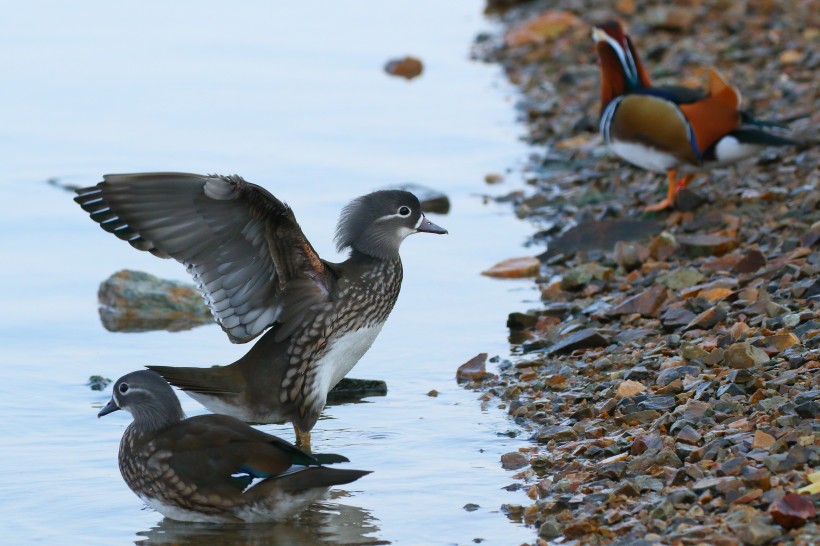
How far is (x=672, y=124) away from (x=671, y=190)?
0.43 metres

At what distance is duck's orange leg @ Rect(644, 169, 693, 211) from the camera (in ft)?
29.0

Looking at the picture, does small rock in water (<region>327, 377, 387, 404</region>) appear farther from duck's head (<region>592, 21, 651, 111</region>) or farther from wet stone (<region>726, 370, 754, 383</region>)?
duck's head (<region>592, 21, 651, 111</region>)

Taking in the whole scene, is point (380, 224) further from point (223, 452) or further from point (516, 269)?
point (516, 269)

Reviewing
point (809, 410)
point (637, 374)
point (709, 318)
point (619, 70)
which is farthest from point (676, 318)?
point (619, 70)

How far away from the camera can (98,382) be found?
6.62 meters

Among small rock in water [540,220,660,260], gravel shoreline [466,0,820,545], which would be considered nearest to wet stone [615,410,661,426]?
gravel shoreline [466,0,820,545]

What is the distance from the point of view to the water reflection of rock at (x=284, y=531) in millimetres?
5023

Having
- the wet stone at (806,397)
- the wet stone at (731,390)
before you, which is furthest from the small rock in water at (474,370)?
the wet stone at (806,397)

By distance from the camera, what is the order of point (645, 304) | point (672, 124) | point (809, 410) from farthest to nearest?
point (672, 124), point (645, 304), point (809, 410)

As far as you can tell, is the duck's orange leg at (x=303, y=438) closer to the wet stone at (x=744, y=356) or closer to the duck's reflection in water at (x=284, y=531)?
the duck's reflection in water at (x=284, y=531)

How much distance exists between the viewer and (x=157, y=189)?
5.45 m

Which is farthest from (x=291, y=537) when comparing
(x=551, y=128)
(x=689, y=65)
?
(x=689, y=65)

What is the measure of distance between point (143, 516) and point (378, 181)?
548 centimetres

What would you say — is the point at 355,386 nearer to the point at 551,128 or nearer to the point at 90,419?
the point at 90,419
